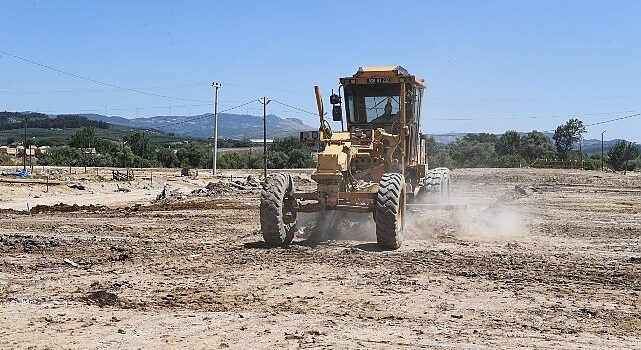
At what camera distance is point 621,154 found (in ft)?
275

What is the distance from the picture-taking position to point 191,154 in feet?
283

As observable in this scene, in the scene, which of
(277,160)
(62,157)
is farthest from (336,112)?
(62,157)

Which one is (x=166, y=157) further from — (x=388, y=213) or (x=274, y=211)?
(x=388, y=213)

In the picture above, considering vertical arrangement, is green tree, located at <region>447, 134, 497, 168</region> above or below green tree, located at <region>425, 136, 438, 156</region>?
above

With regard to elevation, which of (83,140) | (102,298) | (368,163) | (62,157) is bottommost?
(102,298)

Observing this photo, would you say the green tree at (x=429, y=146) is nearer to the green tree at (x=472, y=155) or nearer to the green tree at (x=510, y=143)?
the green tree at (x=472, y=155)

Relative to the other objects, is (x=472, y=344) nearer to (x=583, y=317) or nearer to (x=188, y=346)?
(x=583, y=317)

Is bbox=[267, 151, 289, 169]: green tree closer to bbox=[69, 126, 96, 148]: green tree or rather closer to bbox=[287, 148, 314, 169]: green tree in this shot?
bbox=[287, 148, 314, 169]: green tree

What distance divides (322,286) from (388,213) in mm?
3231

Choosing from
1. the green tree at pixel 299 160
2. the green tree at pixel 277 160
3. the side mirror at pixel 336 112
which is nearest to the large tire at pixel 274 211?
the side mirror at pixel 336 112

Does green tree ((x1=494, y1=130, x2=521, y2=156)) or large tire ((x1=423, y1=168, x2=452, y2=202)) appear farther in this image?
green tree ((x1=494, y1=130, x2=521, y2=156))

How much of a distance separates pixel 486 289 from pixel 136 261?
5.85 m

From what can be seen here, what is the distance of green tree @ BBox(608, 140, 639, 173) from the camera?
274 feet

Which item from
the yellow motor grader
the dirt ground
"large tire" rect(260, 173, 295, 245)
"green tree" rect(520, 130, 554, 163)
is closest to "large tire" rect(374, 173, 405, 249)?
the yellow motor grader
